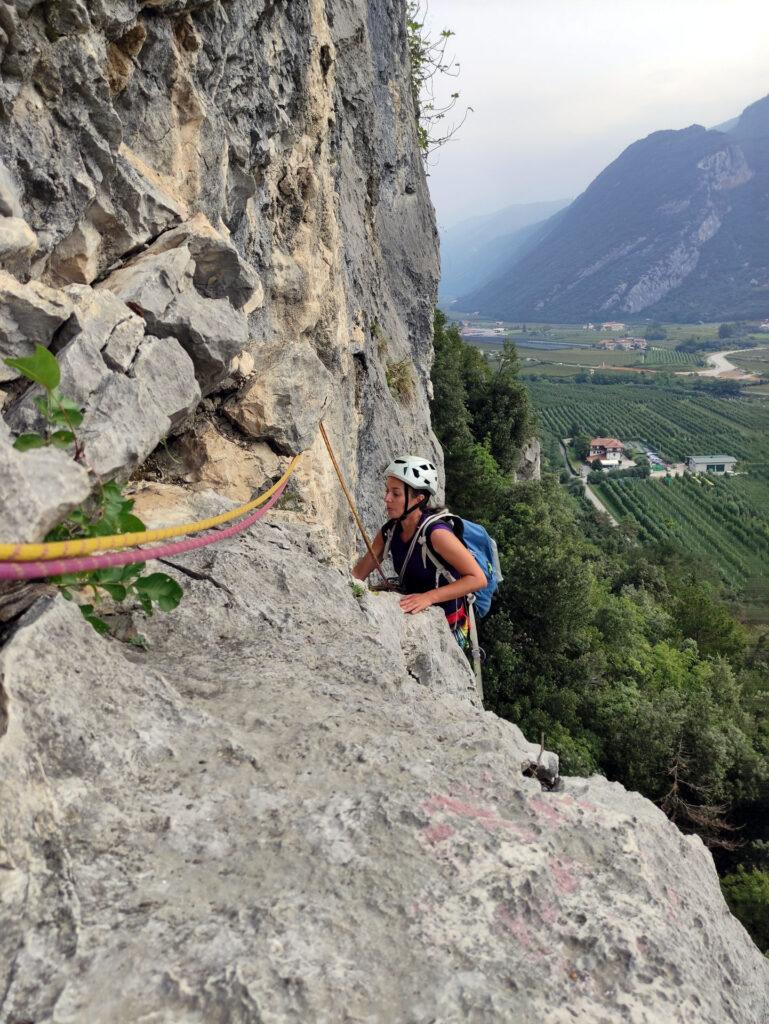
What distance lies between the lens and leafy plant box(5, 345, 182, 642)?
322 cm

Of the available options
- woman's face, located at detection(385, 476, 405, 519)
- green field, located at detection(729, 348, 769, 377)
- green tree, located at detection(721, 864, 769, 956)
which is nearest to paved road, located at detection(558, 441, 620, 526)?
green tree, located at detection(721, 864, 769, 956)

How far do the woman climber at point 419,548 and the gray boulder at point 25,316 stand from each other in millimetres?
2704

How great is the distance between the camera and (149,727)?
3.08 metres

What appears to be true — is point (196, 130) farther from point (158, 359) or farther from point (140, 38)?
point (158, 359)

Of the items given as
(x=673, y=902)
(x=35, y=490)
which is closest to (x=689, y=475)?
(x=673, y=902)

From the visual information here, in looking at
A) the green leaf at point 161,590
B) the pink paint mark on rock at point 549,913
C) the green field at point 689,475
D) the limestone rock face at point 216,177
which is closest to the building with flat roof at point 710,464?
the green field at point 689,475

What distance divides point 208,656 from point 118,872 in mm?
1619

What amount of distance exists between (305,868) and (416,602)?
3075 mm

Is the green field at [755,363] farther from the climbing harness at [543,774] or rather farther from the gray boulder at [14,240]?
the gray boulder at [14,240]

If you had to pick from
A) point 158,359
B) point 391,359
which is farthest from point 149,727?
point 391,359

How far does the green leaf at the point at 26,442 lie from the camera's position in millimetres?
3195

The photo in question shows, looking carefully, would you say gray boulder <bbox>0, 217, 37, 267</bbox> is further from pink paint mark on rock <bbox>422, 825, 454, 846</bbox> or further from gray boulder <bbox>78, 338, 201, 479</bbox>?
pink paint mark on rock <bbox>422, 825, 454, 846</bbox>

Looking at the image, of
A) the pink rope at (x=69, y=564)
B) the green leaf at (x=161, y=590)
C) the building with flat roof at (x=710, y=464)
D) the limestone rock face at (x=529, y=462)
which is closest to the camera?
the pink rope at (x=69, y=564)

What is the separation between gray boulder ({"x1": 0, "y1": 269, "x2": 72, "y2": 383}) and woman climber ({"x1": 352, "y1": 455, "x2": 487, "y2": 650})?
2704 mm
